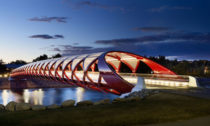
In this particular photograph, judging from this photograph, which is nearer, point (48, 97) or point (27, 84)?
point (48, 97)

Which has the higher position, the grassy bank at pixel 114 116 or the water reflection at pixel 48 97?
the grassy bank at pixel 114 116

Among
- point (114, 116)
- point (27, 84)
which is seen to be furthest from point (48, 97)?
point (114, 116)

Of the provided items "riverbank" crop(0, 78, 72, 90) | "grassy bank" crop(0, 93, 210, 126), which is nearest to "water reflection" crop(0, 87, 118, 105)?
"riverbank" crop(0, 78, 72, 90)

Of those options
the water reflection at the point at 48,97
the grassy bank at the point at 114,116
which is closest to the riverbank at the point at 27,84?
the water reflection at the point at 48,97

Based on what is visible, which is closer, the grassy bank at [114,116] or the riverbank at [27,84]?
the grassy bank at [114,116]

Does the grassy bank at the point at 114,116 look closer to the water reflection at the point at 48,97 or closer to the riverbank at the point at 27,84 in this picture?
the water reflection at the point at 48,97

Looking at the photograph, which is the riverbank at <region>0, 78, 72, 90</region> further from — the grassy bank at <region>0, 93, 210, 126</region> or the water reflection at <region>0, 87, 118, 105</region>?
the grassy bank at <region>0, 93, 210, 126</region>

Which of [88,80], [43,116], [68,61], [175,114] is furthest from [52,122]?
[68,61]

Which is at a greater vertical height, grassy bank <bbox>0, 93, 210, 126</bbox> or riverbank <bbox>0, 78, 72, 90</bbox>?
grassy bank <bbox>0, 93, 210, 126</bbox>

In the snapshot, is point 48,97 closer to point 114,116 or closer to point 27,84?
point 27,84

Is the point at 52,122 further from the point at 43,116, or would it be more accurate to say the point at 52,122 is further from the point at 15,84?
the point at 15,84

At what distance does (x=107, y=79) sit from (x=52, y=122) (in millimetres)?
12930

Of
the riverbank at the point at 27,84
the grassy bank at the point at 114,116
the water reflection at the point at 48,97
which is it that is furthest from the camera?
the riverbank at the point at 27,84

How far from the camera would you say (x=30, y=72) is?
2026 inches
